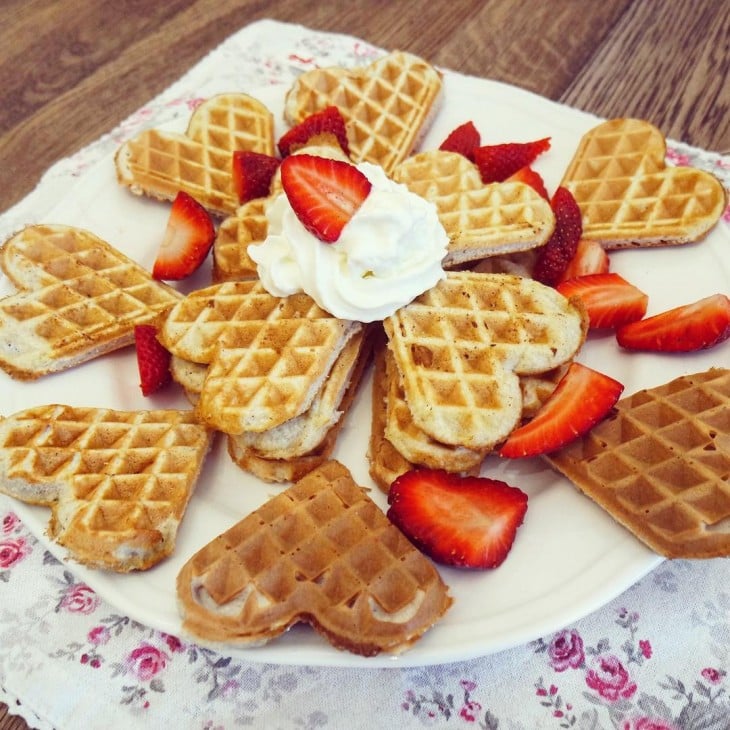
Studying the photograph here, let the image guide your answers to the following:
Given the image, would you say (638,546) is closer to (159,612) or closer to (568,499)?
(568,499)

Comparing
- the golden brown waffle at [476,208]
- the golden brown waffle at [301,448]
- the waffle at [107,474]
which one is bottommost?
the waffle at [107,474]

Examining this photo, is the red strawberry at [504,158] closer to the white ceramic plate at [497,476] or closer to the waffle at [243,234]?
the white ceramic plate at [497,476]

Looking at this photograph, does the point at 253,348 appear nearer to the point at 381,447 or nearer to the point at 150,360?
the point at 150,360

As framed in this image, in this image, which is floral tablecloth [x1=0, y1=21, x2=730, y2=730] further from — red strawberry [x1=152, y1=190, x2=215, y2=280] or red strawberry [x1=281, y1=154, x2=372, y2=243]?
red strawberry [x1=281, y1=154, x2=372, y2=243]

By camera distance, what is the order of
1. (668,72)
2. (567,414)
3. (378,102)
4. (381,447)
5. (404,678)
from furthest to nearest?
(668,72)
(378,102)
(381,447)
(567,414)
(404,678)

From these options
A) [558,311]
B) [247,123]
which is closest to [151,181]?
[247,123]

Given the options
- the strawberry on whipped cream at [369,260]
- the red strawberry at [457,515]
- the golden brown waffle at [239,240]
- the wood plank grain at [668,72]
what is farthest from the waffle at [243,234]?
the wood plank grain at [668,72]

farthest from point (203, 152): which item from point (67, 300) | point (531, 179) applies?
point (531, 179)
